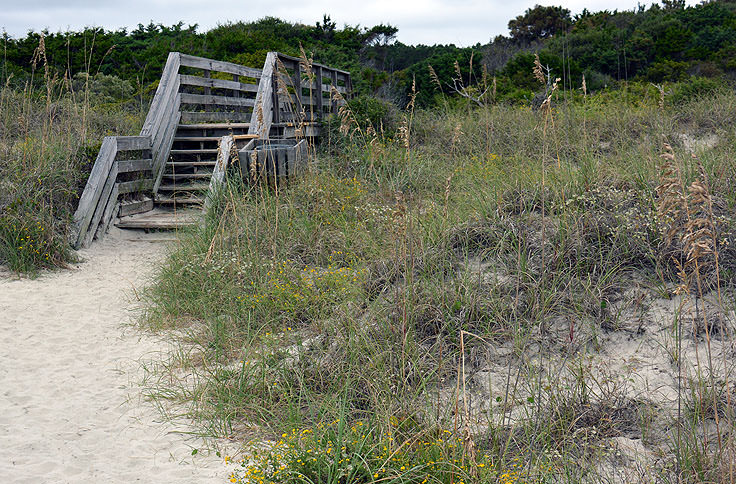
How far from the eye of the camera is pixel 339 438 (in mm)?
2982

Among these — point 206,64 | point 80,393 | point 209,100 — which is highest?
point 206,64

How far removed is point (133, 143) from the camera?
9.30 meters

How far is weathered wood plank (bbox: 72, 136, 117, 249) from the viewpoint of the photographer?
7.99 meters

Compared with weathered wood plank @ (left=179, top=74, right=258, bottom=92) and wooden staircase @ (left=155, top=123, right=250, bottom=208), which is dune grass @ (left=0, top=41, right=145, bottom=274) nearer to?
wooden staircase @ (left=155, top=123, right=250, bottom=208)

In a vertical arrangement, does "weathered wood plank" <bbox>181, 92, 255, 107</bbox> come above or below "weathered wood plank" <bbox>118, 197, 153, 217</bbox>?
above

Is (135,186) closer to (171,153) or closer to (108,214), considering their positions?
(108,214)

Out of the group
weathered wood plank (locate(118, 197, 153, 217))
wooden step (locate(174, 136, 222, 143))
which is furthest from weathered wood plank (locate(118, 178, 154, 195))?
wooden step (locate(174, 136, 222, 143))

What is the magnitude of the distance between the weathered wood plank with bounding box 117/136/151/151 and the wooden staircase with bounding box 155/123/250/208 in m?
0.45

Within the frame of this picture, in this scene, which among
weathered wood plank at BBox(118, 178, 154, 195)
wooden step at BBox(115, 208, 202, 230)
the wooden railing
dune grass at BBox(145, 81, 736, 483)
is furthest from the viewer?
weathered wood plank at BBox(118, 178, 154, 195)

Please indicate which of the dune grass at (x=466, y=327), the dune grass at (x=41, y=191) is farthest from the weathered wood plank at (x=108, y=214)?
the dune grass at (x=466, y=327)

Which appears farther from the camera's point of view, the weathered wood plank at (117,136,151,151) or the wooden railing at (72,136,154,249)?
the weathered wood plank at (117,136,151,151)

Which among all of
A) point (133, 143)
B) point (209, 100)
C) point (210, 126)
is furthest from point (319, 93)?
point (133, 143)

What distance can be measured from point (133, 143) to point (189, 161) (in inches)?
64.0

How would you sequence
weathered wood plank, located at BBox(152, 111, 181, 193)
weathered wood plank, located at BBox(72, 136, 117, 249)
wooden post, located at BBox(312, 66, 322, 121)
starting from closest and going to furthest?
weathered wood plank, located at BBox(72, 136, 117, 249), weathered wood plank, located at BBox(152, 111, 181, 193), wooden post, located at BBox(312, 66, 322, 121)
